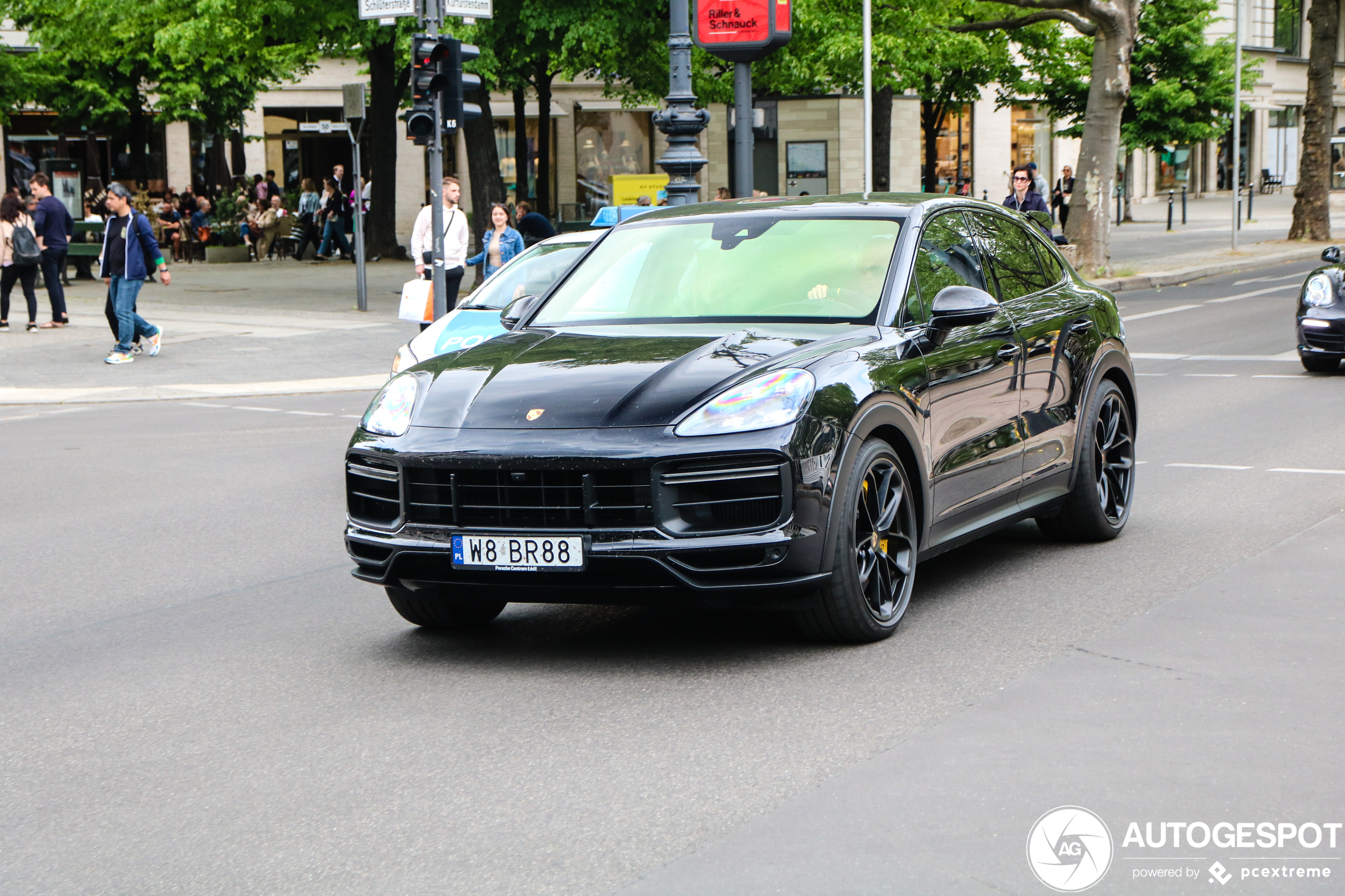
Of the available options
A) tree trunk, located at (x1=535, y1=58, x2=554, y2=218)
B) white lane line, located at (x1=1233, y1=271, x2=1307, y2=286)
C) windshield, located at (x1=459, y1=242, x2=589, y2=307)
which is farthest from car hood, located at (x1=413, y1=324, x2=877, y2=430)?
tree trunk, located at (x1=535, y1=58, x2=554, y2=218)

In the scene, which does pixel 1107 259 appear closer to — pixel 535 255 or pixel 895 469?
pixel 535 255

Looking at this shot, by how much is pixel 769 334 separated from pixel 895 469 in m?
0.67

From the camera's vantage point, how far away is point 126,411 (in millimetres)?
15102

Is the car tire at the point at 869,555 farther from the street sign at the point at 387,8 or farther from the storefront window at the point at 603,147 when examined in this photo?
the storefront window at the point at 603,147

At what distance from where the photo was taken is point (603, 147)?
53.5m

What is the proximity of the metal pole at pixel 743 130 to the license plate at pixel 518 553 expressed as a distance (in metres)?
13.9

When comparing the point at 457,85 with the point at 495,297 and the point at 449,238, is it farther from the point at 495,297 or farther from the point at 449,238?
the point at 495,297

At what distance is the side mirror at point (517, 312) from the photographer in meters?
6.95

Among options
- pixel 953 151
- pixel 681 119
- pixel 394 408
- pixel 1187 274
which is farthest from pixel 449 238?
pixel 953 151

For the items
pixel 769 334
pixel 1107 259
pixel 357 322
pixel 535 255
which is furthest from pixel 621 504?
pixel 1107 259

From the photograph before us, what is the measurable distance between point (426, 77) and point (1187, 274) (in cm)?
1688

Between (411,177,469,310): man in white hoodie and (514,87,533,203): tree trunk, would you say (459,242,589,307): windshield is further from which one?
(514,87,533,203): tree trunk

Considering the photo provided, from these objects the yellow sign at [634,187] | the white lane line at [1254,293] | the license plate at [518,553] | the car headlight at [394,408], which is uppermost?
the yellow sign at [634,187]

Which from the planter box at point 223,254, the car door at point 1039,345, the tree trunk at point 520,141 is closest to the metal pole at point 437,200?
the car door at point 1039,345
